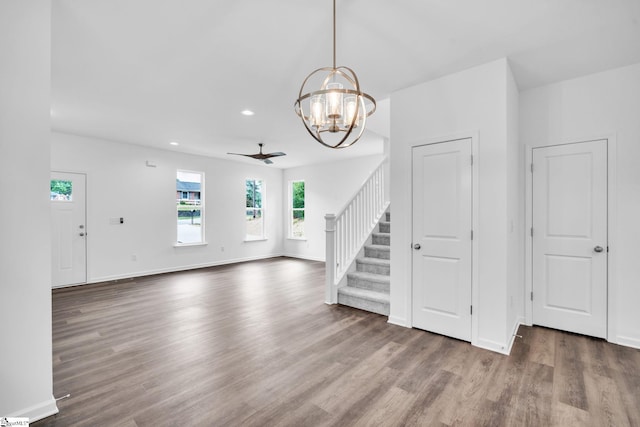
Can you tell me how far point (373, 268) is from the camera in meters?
4.39

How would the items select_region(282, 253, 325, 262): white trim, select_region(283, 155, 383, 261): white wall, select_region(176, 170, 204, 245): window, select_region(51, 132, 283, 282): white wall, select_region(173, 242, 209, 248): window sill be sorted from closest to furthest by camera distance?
select_region(51, 132, 283, 282): white wall → select_region(173, 242, 209, 248): window sill → select_region(176, 170, 204, 245): window → select_region(283, 155, 383, 261): white wall → select_region(282, 253, 325, 262): white trim

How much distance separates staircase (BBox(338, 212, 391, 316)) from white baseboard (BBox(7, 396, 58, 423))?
3026 millimetres

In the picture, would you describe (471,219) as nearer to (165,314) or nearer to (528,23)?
(528,23)

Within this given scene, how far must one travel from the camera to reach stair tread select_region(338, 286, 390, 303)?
12.5ft

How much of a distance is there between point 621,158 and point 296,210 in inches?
280

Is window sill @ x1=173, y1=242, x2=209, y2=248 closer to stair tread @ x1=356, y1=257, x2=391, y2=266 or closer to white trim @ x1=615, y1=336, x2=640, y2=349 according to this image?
stair tread @ x1=356, y1=257, x2=391, y2=266

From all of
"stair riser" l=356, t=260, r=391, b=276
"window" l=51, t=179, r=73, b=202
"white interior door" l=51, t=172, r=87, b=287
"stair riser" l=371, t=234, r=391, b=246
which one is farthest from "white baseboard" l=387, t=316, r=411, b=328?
"window" l=51, t=179, r=73, b=202

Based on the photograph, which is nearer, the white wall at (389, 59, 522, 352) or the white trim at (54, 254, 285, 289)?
the white wall at (389, 59, 522, 352)

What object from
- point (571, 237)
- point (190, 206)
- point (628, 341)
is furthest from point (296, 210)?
point (628, 341)

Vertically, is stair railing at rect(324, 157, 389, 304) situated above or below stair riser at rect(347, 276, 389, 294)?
above

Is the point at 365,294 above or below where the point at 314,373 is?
above

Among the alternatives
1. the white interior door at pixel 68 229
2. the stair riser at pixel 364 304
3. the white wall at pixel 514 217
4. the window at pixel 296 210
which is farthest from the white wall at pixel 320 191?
the white interior door at pixel 68 229

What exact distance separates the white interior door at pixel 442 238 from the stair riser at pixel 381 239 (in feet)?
4.52

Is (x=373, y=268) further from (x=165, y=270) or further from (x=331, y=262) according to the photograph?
(x=165, y=270)
